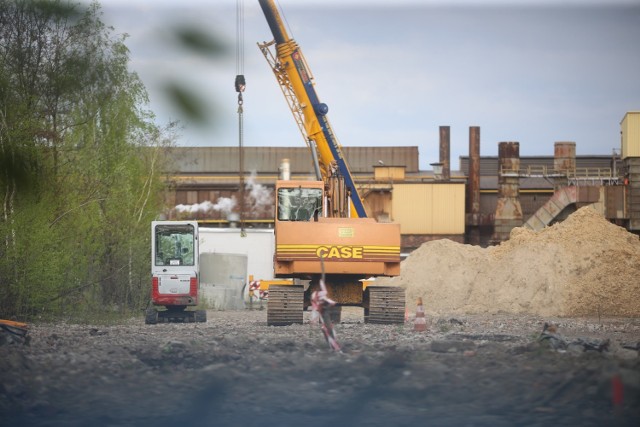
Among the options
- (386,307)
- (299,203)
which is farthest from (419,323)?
(299,203)

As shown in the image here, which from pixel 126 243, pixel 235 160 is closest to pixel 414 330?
pixel 126 243

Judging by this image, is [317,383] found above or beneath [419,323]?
beneath

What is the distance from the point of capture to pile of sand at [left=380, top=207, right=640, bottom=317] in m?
34.0

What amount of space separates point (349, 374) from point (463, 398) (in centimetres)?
199

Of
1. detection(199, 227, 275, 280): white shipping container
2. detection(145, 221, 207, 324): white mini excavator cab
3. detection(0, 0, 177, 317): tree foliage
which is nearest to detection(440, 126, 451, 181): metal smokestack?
detection(199, 227, 275, 280): white shipping container

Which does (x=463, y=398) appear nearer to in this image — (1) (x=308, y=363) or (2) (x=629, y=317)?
(1) (x=308, y=363)

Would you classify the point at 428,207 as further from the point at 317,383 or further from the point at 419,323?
the point at 317,383

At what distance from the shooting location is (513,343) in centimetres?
1612

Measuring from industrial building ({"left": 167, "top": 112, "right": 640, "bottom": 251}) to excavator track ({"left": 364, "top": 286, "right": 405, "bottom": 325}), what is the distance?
97.4ft

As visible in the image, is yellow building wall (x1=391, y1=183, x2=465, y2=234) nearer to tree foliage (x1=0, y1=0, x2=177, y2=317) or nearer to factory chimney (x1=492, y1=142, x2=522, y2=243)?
factory chimney (x1=492, y1=142, x2=522, y2=243)

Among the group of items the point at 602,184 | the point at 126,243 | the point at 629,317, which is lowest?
the point at 629,317

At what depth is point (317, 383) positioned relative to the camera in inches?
448

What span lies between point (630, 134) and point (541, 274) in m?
15.5

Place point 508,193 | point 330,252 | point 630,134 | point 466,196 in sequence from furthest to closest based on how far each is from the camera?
1. point 466,196
2. point 508,193
3. point 630,134
4. point 330,252
